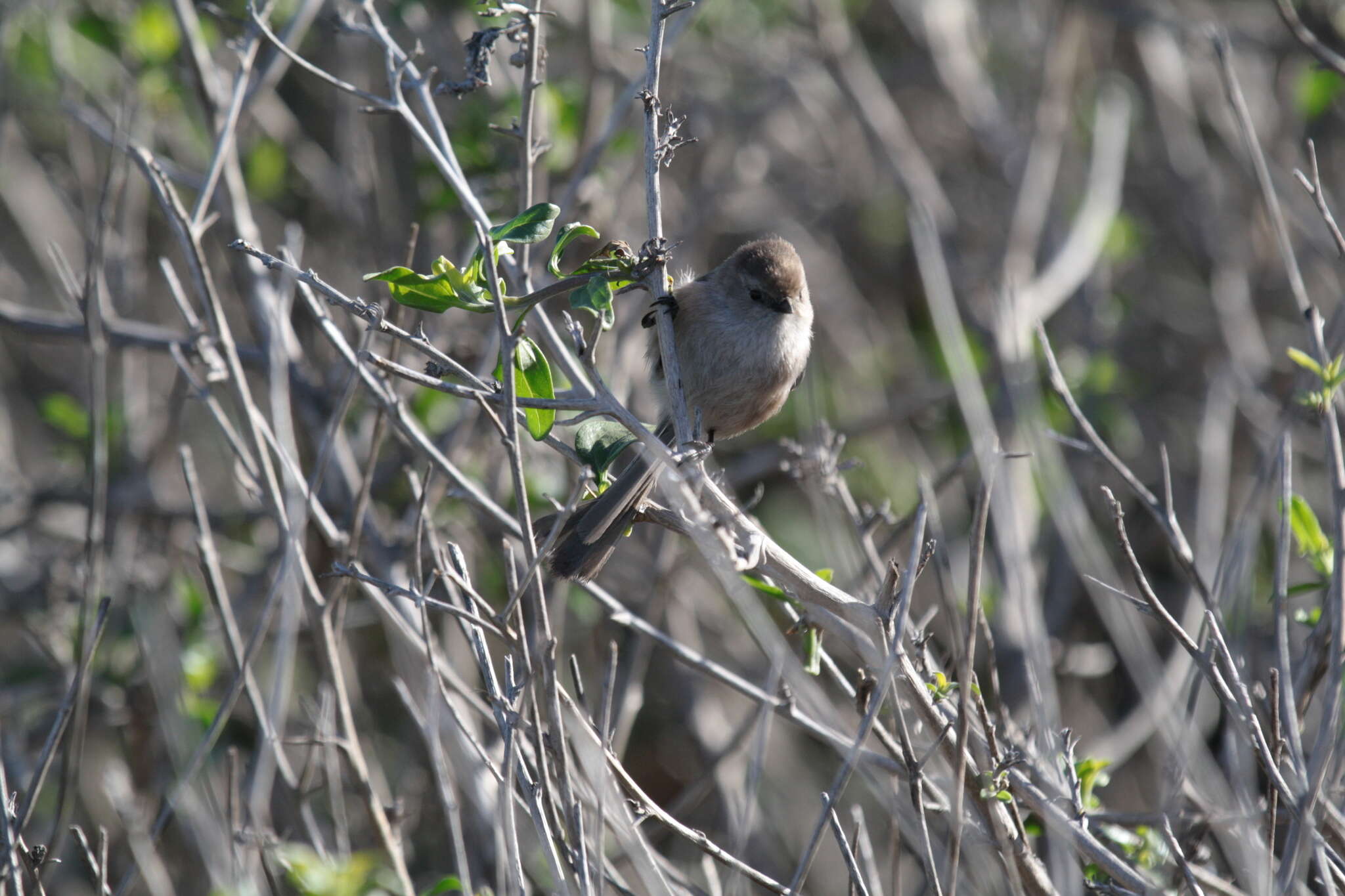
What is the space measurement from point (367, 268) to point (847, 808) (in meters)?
3.26

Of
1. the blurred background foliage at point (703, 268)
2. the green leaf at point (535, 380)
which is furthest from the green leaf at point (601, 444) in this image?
the blurred background foliage at point (703, 268)

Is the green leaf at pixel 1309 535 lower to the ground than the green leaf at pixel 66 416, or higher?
lower

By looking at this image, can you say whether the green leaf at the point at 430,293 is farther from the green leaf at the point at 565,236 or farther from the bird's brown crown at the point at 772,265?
the bird's brown crown at the point at 772,265

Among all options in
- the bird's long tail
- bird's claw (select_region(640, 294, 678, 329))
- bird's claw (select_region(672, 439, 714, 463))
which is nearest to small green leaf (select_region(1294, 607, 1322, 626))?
bird's claw (select_region(672, 439, 714, 463))

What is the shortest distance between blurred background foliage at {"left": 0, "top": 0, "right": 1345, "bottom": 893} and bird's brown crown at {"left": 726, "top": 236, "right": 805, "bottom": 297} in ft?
1.91

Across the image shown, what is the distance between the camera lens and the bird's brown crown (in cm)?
358

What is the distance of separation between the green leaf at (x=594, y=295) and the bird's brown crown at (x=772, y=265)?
1.29 metres

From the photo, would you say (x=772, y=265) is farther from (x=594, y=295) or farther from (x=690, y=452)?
(x=594, y=295)

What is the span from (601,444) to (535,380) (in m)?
0.20

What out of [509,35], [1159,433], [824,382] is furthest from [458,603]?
[1159,433]

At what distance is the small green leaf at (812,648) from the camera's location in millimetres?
2582

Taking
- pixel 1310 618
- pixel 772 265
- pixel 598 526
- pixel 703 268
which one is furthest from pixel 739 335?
pixel 703 268

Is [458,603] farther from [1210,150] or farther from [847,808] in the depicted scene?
[1210,150]

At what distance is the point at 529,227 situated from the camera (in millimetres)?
2273
